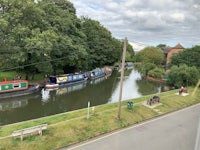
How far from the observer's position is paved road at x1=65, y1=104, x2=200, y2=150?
10484mm

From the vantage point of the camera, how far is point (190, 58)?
128 ft

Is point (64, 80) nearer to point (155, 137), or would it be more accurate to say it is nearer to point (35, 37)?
point (35, 37)

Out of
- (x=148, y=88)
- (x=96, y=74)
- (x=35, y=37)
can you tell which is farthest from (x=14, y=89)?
(x=148, y=88)

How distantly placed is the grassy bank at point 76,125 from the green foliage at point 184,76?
14.6 metres

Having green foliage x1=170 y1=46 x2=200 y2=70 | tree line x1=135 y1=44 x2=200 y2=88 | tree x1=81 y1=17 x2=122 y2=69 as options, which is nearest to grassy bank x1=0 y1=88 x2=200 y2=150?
tree line x1=135 y1=44 x2=200 y2=88

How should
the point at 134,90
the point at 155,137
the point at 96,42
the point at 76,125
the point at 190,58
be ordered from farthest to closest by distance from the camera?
1. the point at 96,42
2. the point at 190,58
3. the point at 134,90
4. the point at 76,125
5. the point at 155,137

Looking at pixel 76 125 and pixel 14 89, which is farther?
pixel 14 89

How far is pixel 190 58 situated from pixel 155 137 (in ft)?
105

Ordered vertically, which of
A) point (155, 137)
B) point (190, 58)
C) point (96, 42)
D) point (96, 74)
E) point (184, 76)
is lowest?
point (155, 137)

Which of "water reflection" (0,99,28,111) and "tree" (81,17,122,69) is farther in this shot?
"tree" (81,17,122,69)

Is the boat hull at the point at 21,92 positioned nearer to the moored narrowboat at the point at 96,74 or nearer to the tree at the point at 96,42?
the moored narrowboat at the point at 96,74

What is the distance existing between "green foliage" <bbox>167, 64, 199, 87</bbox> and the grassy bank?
14.6 metres

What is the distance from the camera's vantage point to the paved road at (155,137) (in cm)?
1048

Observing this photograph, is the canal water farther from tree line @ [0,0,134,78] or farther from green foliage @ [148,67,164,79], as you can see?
green foliage @ [148,67,164,79]
